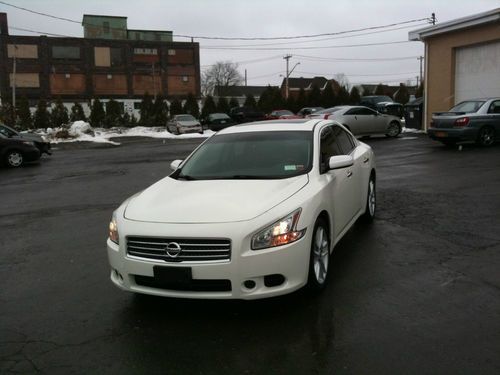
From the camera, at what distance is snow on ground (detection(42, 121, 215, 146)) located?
31266 mm

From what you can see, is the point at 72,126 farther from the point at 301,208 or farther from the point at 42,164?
the point at 301,208

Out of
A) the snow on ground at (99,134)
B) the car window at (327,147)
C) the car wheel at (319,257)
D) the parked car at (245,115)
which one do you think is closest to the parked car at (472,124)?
the car window at (327,147)

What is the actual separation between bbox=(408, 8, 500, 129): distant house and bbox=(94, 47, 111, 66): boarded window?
58.6 m

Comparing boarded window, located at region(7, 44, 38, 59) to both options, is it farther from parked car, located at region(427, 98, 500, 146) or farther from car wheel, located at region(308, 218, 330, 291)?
car wheel, located at region(308, 218, 330, 291)

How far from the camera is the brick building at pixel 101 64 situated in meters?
69.6

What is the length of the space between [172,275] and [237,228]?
60 centimetres

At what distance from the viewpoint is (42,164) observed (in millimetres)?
17719

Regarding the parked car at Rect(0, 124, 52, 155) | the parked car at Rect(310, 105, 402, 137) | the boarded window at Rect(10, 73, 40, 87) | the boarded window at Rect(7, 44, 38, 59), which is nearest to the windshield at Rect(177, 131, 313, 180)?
the parked car at Rect(0, 124, 52, 155)

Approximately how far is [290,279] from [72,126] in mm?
34038

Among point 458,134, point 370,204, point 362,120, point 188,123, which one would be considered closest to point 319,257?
point 370,204

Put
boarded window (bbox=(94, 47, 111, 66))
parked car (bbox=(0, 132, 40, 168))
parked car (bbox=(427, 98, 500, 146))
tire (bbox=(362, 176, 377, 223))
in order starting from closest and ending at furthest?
tire (bbox=(362, 176, 377, 223)) < parked car (bbox=(427, 98, 500, 146)) < parked car (bbox=(0, 132, 40, 168)) < boarded window (bbox=(94, 47, 111, 66))

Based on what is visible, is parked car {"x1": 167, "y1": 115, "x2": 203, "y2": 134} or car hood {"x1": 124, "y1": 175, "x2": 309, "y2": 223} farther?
parked car {"x1": 167, "y1": 115, "x2": 203, "y2": 134}

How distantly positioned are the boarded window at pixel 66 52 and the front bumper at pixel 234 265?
7429cm

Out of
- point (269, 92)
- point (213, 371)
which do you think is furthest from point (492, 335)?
point (269, 92)
